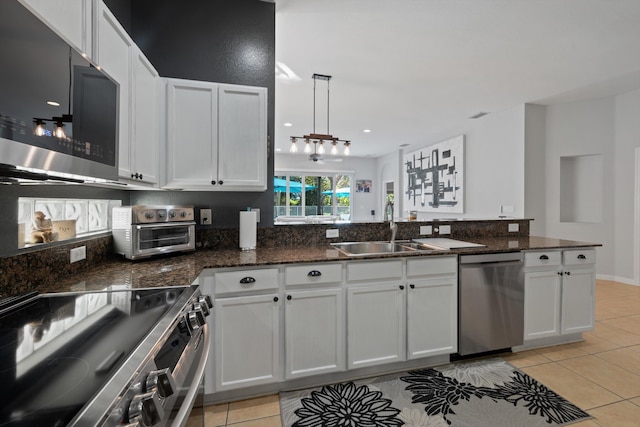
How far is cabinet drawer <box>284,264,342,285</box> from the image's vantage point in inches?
75.7

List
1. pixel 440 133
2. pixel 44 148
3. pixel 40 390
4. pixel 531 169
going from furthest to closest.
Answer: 1. pixel 440 133
2. pixel 531 169
3. pixel 44 148
4. pixel 40 390

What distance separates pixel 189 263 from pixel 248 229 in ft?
1.77

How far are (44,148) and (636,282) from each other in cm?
660

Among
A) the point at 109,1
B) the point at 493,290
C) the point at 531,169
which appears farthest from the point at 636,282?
the point at 109,1

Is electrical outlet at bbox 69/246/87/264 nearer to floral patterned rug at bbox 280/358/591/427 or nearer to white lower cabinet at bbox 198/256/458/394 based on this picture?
white lower cabinet at bbox 198/256/458/394

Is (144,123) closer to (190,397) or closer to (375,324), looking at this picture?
(190,397)

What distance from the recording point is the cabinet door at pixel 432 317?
2.18 metres

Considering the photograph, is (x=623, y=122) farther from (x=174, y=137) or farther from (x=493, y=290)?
(x=174, y=137)

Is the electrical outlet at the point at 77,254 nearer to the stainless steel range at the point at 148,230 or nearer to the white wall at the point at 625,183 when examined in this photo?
the stainless steel range at the point at 148,230

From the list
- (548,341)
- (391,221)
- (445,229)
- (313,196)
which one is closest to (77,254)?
(391,221)

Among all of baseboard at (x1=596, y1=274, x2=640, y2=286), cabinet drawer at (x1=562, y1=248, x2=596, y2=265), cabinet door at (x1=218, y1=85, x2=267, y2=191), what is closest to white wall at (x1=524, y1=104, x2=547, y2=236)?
baseboard at (x1=596, y1=274, x2=640, y2=286)

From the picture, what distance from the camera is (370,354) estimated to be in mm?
2098

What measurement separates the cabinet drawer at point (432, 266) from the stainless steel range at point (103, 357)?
1.47 meters

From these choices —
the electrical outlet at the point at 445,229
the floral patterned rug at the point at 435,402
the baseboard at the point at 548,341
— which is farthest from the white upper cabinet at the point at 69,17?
the baseboard at the point at 548,341
